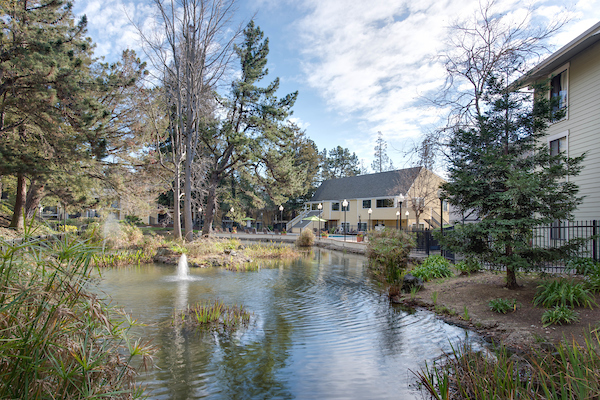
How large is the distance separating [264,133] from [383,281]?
15.2 m

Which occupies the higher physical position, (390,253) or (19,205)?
(19,205)

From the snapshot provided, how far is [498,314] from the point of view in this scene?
20.8ft

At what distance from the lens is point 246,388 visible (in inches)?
156

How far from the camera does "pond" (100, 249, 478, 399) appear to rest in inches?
157

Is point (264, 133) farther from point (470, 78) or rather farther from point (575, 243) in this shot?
point (575, 243)

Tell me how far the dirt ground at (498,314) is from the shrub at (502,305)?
0.09 metres

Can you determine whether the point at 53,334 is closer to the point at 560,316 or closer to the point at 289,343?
the point at 289,343

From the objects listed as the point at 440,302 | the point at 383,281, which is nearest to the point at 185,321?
the point at 440,302

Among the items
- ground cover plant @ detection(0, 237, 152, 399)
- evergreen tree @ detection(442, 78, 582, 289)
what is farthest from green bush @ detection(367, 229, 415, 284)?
ground cover plant @ detection(0, 237, 152, 399)

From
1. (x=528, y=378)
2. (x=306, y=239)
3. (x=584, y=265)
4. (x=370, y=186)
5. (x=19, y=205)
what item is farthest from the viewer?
(x=370, y=186)

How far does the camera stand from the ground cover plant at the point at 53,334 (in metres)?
2.09

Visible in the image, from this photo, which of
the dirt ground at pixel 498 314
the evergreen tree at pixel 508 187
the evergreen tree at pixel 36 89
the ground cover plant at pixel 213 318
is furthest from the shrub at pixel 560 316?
the evergreen tree at pixel 36 89

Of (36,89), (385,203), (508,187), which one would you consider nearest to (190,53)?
(36,89)

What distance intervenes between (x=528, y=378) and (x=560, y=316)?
100 inches
